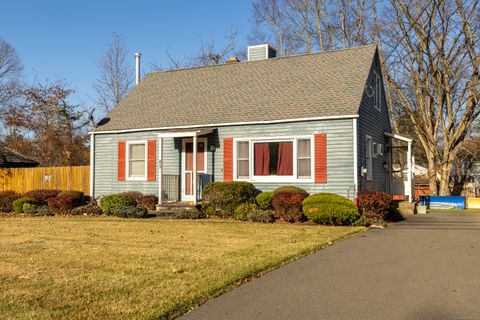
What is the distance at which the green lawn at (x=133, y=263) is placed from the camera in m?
5.00

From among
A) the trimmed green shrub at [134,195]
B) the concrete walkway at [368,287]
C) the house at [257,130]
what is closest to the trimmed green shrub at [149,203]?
the trimmed green shrub at [134,195]

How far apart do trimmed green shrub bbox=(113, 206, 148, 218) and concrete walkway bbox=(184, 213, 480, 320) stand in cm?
793

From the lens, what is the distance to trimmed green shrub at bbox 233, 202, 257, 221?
1412 cm

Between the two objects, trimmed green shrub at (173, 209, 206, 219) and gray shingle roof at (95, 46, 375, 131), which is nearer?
trimmed green shrub at (173, 209, 206, 219)

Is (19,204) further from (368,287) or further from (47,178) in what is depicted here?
(368,287)

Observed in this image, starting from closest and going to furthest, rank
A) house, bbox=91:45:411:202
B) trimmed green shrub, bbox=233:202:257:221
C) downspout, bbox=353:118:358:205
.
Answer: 1. downspout, bbox=353:118:358:205
2. trimmed green shrub, bbox=233:202:257:221
3. house, bbox=91:45:411:202

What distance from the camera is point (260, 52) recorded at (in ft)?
67.9

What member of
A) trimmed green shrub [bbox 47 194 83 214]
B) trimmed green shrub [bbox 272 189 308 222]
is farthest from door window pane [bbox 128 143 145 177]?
trimmed green shrub [bbox 272 189 308 222]

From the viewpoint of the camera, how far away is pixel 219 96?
59.2ft

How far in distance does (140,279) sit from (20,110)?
2850cm

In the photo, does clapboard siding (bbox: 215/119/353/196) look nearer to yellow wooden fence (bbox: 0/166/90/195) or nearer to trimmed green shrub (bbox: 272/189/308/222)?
trimmed green shrub (bbox: 272/189/308/222)

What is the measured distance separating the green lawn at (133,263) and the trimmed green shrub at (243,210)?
55.4 inches

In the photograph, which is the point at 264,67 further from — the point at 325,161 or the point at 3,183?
the point at 3,183

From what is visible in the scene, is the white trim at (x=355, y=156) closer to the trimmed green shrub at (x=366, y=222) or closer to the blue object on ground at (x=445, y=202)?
the trimmed green shrub at (x=366, y=222)
